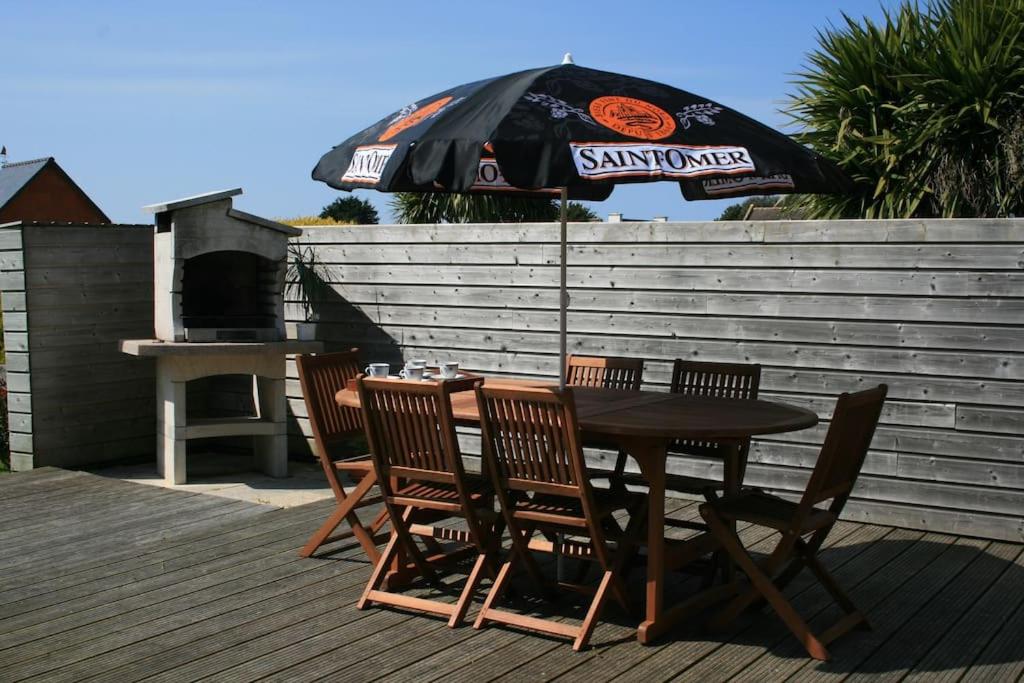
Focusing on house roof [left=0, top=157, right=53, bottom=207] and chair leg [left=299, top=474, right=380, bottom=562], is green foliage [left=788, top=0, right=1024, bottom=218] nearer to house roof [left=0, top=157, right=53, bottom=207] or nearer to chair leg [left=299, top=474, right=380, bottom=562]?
chair leg [left=299, top=474, right=380, bottom=562]

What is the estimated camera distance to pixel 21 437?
7723 millimetres

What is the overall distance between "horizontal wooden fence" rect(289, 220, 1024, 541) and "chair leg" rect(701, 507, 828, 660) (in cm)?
211

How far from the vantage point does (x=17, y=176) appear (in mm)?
15961

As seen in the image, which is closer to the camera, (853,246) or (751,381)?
(751,381)

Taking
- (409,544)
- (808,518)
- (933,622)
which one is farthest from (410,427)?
(933,622)

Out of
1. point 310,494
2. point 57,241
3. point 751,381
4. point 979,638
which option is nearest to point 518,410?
point 751,381

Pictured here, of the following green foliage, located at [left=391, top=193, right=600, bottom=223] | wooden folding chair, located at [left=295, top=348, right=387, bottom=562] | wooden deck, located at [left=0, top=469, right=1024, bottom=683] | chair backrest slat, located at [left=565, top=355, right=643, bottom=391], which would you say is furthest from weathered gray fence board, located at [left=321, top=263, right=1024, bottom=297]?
green foliage, located at [left=391, top=193, right=600, bottom=223]

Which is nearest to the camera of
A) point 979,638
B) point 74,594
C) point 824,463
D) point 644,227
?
point 824,463

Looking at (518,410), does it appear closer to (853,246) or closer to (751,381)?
(751,381)

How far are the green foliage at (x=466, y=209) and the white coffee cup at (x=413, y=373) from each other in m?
13.3

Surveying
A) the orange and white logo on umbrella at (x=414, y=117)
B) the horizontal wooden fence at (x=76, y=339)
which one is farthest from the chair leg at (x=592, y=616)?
the horizontal wooden fence at (x=76, y=339)

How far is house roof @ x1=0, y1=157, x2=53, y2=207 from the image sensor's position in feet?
50.8

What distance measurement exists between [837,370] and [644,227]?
4.72 ft

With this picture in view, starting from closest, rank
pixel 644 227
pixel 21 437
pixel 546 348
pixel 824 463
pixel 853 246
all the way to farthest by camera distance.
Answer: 1. pixel 824 463
2. pixel 853 246
3. pixel 644 227
4. pixel 546 348
5. pixel 21 437
